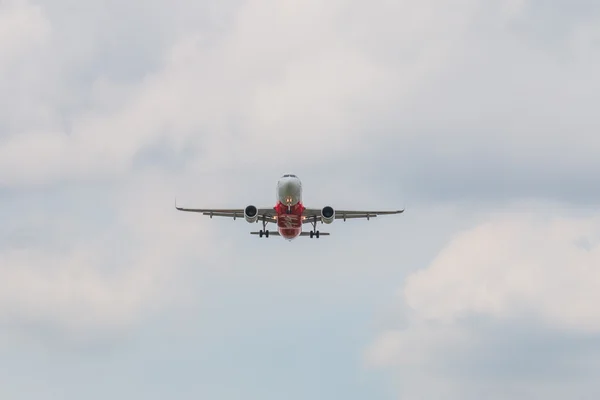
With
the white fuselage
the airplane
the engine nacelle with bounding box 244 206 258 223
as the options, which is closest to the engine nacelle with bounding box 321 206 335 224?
the airplane

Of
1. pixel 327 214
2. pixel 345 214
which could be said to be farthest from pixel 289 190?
pixel 345 214

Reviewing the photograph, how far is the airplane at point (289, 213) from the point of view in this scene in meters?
118

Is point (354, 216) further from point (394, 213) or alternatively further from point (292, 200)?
point (292, 200)

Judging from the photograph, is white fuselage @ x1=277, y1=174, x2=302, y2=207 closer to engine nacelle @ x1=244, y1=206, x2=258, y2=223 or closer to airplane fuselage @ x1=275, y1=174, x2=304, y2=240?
airplane fuselage @ x1=275, y1=174, x2=304, y2=240

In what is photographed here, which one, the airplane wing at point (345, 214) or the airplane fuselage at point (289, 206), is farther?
the airplane wing at point (345, 214)

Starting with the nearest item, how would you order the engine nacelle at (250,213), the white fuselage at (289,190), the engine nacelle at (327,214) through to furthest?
1. the white fuselage at (289,190)
2. the engine nacelle at (250,213)
3. the engine nacelle at (327,214)

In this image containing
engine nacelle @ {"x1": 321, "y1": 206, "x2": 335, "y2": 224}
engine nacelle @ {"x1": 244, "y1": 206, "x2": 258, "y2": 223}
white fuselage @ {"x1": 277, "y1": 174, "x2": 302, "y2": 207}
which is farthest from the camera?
engine nacelle @ {"x1": 321, "y1": 206, "x2": 335, "y2": 224}

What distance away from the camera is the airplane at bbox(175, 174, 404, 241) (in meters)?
118

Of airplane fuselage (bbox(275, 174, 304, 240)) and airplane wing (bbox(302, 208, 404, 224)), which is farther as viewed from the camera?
airplane wing (bbox(302, 208, 404, 224))

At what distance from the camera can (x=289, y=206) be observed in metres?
120

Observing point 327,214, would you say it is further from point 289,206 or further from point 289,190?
point 289,190

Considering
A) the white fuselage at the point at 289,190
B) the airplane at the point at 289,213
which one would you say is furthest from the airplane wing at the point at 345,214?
the white fuselage at the point at 289,190

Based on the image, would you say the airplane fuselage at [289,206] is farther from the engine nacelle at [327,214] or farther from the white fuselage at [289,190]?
the engine nacelle at [327,214]

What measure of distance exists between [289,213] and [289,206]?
1.15 m
